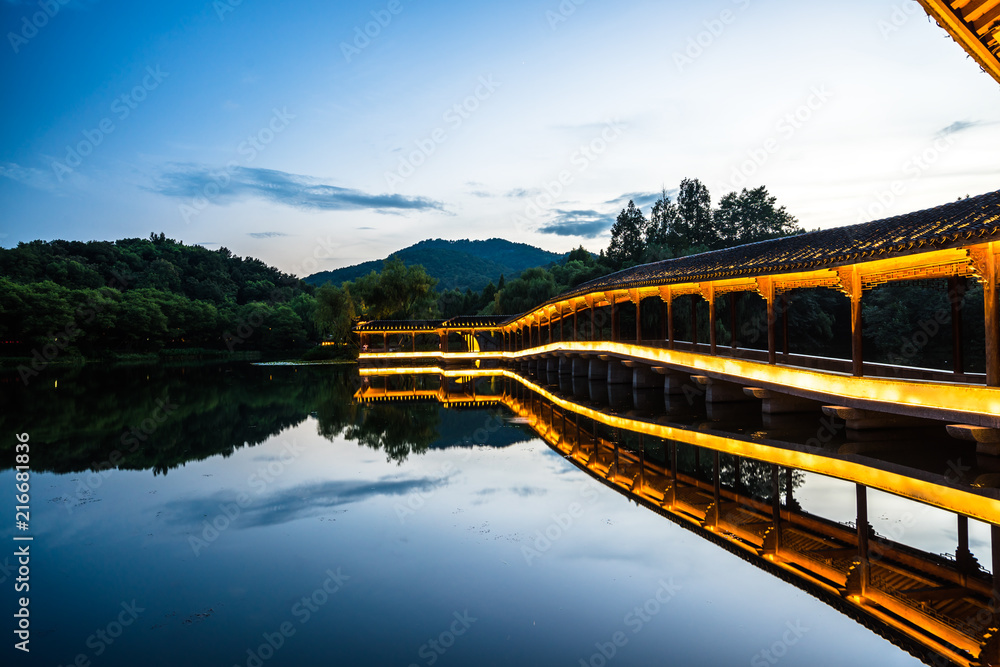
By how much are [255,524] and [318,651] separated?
159 inches

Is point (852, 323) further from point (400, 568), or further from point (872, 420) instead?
point (400, 568)

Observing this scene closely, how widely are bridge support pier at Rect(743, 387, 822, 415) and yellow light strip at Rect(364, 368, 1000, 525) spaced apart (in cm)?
183

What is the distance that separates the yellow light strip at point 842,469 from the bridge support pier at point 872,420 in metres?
1.42

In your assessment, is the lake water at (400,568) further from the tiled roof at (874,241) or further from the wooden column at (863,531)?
the tiled roof at (874,241)

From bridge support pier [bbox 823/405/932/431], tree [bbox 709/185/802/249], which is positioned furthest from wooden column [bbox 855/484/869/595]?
tree [bbox 709/185/802/249]

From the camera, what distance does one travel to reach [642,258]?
5091 cm

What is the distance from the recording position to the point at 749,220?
49531mm

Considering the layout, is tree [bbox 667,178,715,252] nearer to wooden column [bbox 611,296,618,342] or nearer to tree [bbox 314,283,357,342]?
tree [bbox 314,283,357,342]

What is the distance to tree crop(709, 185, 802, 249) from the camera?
48344 millimetres

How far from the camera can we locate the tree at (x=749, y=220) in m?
48.3

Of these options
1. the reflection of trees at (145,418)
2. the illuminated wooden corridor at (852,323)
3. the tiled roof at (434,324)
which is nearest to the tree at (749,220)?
the tiled roof at (434,324)

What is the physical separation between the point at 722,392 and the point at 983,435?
312 inches

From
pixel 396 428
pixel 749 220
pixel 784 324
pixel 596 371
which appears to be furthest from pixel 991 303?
pixel 749 220

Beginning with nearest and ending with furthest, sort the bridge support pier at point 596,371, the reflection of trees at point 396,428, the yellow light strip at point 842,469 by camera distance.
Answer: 1. the yellow light strip at point 842,469
2. the reflection of trees at point 396,428
3. the bridge support pier at point 596,371
